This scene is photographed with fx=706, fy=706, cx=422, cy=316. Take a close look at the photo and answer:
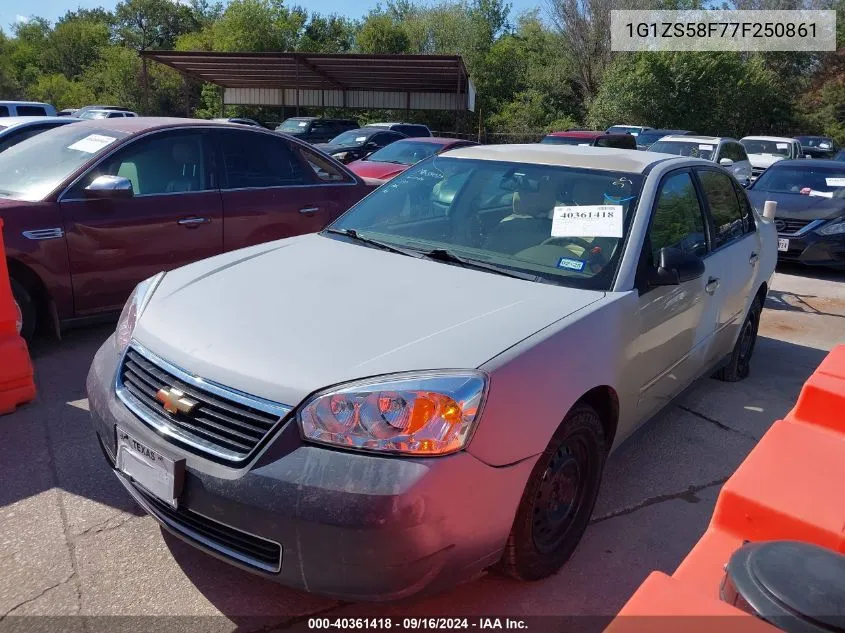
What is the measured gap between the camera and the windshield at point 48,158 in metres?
4.89

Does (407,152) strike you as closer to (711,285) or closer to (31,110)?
(711,285)

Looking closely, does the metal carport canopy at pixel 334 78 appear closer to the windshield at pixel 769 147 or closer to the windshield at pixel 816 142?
the windshield at pixel 769 147

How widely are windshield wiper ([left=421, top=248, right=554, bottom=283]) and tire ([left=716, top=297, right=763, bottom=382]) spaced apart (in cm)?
244

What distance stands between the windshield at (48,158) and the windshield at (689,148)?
446 inches

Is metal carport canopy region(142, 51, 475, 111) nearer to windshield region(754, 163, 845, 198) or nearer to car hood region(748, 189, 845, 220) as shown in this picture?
windshield region(754, 163, 845, 198)

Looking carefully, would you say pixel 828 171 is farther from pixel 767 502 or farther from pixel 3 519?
pixel 3 519

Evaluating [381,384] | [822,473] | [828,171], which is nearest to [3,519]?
[381,384]

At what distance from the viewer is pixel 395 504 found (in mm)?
2023

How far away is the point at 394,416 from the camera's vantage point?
2.16 m

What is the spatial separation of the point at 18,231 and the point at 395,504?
3709 millimetres

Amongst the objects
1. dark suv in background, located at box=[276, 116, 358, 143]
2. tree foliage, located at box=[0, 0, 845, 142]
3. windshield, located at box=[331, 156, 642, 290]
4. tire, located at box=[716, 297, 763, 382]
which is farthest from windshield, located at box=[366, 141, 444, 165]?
tree foliage, located at box=[0, 0, 845, 142]

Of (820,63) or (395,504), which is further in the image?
(820,63)

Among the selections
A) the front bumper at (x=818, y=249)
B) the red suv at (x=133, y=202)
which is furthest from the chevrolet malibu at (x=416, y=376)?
the front bumper at (x=818, y=249)

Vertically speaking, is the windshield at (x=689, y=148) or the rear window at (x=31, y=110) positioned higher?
the rear window at (x=31, y=110)
